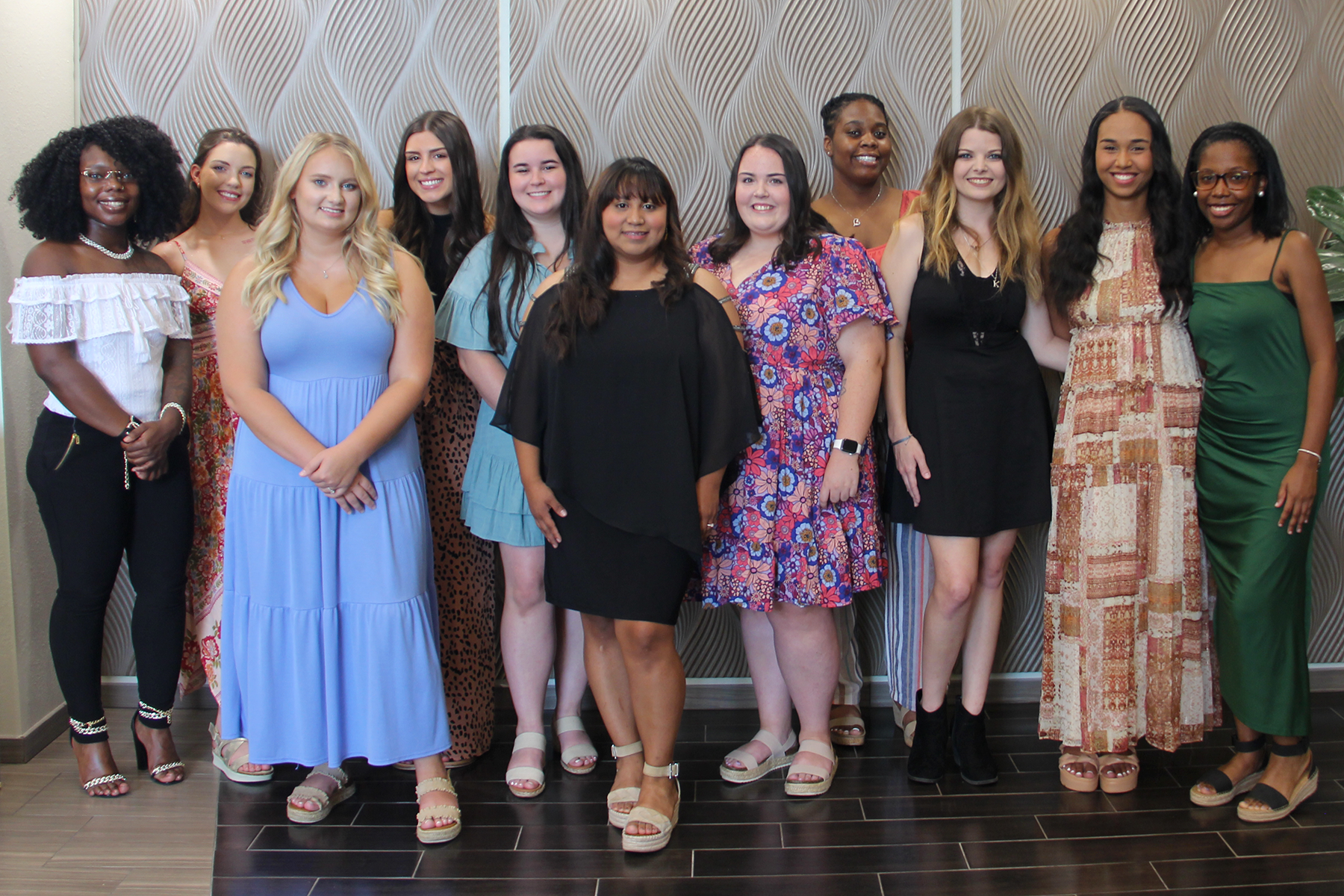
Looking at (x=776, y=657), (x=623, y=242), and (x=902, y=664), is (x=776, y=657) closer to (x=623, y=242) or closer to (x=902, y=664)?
(x=902, y=664)

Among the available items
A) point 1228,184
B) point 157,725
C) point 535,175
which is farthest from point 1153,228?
point 157,725

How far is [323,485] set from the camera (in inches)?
109

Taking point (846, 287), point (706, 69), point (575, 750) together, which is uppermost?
point (706, 69)

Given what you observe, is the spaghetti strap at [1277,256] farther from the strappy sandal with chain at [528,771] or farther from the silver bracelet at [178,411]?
the silver bracelet at [178,411]

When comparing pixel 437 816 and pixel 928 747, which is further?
pixel 928 747

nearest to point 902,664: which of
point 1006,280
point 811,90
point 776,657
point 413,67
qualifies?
point 776,657

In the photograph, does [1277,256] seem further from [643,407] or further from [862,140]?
[643,407]

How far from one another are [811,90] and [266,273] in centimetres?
189

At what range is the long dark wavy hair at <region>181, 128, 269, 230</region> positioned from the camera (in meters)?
3.36

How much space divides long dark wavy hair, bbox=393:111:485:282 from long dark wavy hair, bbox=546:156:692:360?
65 cm

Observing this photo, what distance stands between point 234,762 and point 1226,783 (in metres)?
2.82

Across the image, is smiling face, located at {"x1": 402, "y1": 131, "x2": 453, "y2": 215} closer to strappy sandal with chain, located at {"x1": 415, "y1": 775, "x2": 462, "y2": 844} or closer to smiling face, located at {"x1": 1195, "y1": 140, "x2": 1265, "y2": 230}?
strappy sandal with chain, located at {"x1": 415, "y1": 775, "x2": 462, "y2": 844}

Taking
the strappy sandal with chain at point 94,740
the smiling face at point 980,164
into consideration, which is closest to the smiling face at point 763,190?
the smiling face at point 980,164

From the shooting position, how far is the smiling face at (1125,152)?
303 centimetres
